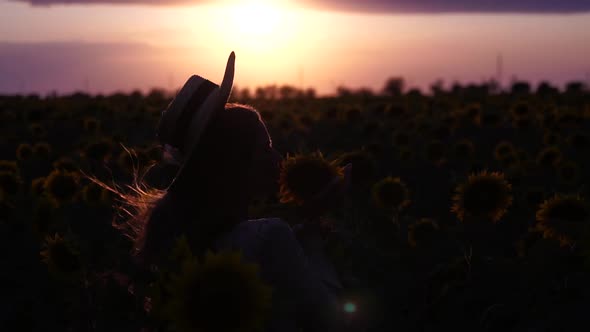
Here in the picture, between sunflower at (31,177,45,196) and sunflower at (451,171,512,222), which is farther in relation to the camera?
sunflower at (31,177,45,196)

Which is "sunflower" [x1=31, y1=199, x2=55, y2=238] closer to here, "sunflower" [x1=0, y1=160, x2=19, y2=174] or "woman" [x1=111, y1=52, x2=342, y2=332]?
"sunflower" [x1=0, y1=160, x2=19, y2=174]

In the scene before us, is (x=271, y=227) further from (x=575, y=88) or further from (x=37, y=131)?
(x=575, y=88)

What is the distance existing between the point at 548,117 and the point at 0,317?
9395 millimetres

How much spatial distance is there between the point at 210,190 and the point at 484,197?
10.4 feet

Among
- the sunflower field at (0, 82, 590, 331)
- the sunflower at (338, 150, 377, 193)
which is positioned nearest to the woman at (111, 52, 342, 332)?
the sunflower field at (0, 82, 590, 331)

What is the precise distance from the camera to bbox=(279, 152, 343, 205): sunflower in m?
3.77

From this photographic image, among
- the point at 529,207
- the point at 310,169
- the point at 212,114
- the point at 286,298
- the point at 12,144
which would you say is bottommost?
the point at 12,144

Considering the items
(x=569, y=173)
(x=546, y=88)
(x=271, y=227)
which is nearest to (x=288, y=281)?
(x=271, y=227)

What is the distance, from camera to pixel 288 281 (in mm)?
2529

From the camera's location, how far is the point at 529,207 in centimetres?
659

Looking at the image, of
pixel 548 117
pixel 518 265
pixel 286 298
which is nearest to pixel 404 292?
pixel 518 265

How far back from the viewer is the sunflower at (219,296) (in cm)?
184

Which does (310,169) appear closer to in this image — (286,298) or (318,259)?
(318,259)

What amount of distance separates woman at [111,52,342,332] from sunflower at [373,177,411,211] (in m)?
3.88
